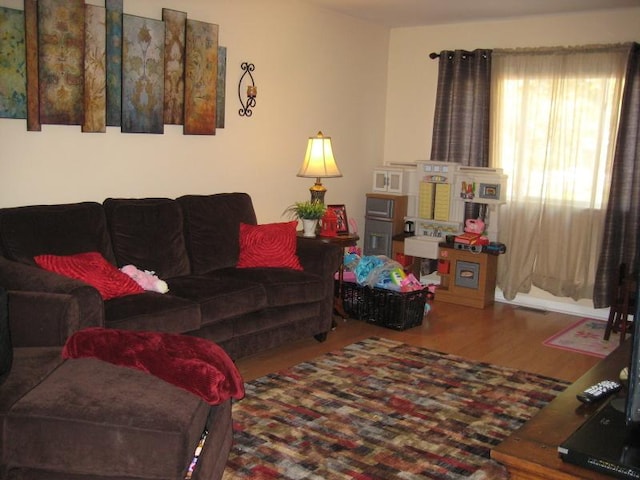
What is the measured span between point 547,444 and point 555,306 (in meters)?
4.03

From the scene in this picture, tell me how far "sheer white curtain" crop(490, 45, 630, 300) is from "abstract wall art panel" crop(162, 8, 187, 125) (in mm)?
2773

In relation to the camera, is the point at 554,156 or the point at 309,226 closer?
the point at 309,226

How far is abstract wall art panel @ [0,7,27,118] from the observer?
3.54m

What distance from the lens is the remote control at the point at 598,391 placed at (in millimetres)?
2350

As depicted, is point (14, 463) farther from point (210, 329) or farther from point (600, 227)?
point (600, 227)

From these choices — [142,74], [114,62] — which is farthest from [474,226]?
[114,62]

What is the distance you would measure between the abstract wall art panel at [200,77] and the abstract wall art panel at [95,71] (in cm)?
65

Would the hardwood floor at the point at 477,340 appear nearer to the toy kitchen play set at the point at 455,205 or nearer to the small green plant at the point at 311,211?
the toy kitchen play set at the point at 455,205

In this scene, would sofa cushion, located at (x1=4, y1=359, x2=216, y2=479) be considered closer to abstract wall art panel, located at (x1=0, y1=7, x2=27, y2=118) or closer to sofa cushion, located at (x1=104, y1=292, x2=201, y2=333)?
sofa cushion, located at (x1=104, y1=292, x2=201, y2=333)

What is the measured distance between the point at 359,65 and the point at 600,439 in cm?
475

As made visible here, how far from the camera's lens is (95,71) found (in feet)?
13.1

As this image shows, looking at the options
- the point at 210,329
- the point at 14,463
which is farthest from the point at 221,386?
the point at 210,329

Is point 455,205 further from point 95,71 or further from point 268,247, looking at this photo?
point 95,71

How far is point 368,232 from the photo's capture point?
6.37 metres
